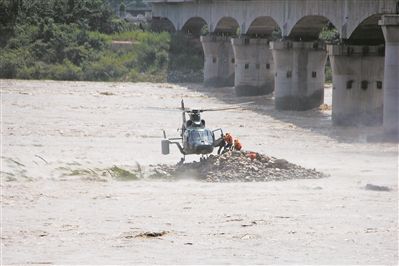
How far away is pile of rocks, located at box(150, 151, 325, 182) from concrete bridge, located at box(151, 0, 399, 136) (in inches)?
529

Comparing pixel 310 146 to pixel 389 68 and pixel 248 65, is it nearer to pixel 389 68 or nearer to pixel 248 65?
pixel 389 68

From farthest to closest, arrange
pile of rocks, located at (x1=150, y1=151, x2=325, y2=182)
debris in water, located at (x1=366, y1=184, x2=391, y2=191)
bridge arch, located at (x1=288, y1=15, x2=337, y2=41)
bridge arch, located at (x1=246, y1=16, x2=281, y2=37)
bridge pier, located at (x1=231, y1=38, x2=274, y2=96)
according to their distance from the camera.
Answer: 1. bridge pier, located at (x1=231, y1=38, x2=274, y2=96)
2. bridge arch, located at (x1=246, y1=16, x2=281, y2=37)
3. bridge arch, located at (x1=288, y1=15, x2=337, y2=41)
4. pile of rocks, located at (x1=150, y1=151, x2=325, y2=182)
5. debris in water, located at (x1=366, y1=184, x2=391, y2=191)

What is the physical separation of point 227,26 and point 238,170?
182ft

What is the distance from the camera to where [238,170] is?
3262cm

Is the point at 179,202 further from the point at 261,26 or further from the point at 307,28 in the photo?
the point at 261,26

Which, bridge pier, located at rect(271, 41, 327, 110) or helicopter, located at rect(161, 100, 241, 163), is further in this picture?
bridge pier, located at rect(271, 41, 327, 110)

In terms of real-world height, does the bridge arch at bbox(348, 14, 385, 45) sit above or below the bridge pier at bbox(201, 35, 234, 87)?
above

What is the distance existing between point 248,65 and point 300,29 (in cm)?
1236

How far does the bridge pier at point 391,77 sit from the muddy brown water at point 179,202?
5.00ft

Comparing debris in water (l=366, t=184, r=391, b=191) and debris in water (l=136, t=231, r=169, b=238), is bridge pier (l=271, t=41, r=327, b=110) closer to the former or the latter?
debris in water (l=366, t=184, r=391, b=191)

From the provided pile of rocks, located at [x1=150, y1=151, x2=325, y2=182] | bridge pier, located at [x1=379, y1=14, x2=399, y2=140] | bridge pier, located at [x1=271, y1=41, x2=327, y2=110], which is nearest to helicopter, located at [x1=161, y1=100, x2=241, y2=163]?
pile of rocks, located at [x1=150, y1=151, x2=325, y2=182]

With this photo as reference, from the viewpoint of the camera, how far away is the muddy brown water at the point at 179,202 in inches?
846

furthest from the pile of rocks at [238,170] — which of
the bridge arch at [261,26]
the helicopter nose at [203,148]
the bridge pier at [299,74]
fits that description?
the bridge arch at [261,26]

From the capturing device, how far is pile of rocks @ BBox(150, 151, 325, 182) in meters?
32.5
